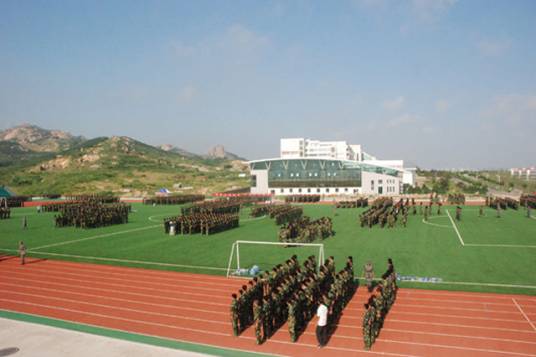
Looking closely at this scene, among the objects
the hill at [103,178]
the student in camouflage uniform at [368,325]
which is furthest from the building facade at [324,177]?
the student in camouflage uniform at [368,325]

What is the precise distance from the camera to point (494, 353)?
877cm

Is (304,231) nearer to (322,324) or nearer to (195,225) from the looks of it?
(195,225)

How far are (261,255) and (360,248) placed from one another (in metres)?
5.33

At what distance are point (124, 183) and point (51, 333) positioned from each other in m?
86.0

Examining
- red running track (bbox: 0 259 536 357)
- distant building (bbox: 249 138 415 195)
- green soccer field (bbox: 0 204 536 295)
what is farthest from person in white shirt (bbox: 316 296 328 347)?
distant building (bbox: 249 138 415 195)

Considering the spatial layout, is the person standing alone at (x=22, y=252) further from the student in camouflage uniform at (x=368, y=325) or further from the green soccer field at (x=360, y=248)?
the student in camouflage uniform at (x=368, y=325)

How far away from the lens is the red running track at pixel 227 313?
9.27m

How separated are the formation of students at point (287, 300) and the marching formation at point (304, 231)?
9.24 meters

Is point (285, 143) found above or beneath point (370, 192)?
above

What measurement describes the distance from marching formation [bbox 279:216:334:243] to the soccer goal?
915 millimetres

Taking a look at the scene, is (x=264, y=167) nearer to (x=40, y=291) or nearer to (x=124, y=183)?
(x=124, y=183)

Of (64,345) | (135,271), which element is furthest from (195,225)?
(64,345)

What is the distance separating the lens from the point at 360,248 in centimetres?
2070

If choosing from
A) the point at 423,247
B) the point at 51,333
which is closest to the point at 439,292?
the point at 423,247
